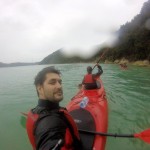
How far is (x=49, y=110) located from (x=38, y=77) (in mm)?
439

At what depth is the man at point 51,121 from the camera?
7.26 feet

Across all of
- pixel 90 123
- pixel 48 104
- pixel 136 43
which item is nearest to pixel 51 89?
pixel 48 104

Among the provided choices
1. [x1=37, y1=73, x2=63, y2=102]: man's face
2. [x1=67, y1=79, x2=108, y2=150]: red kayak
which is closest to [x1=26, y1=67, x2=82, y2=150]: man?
[x1=37, y1=73, x2=63, y2=102]: man's face

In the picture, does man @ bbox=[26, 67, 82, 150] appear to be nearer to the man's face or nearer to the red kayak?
the man's face

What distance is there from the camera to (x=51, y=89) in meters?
2.63

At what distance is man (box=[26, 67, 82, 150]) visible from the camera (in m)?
2.21

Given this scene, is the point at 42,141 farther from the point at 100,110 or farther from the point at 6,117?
the point at 6,117

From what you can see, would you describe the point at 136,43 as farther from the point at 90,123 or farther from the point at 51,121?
the point at 51,121

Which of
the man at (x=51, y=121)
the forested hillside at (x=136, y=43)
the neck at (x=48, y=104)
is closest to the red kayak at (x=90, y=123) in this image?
the man at (x=51, y=121)

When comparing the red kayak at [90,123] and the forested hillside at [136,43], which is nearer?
the red kayak at [90,123]

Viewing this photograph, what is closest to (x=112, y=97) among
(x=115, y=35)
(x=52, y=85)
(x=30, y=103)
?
(x=115, y=35)

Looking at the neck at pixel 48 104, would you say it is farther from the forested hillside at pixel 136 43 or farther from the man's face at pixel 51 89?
the forested hillside at pixel 136 43

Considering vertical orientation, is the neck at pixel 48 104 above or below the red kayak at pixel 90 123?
above

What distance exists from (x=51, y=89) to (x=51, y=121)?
1.47 ft
